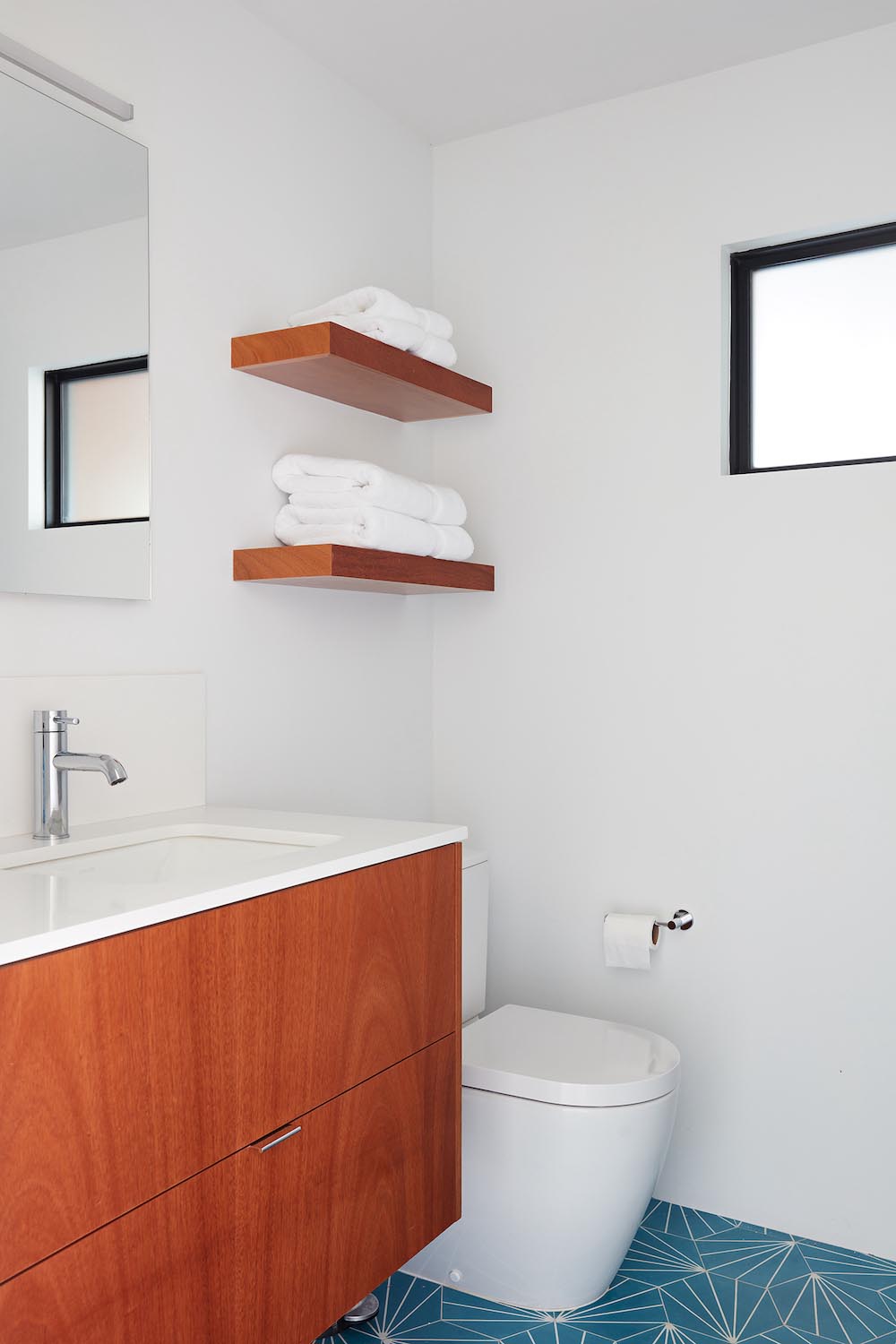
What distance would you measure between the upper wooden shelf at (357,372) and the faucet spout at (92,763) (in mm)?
800

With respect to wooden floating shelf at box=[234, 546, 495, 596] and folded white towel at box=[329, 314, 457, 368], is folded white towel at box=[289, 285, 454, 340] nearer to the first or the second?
folded white towel at box=[329, 314, 457, 368]

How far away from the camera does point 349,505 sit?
80.2 inches

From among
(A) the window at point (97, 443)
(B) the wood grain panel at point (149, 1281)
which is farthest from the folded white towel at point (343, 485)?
(B) the wood grain panel at point (149, 1281)

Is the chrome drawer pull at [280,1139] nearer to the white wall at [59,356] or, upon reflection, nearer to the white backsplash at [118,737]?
the white backsplash at [118,737]

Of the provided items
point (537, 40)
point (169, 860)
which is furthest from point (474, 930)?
point (537, 40)

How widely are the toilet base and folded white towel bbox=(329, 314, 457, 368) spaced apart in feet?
4.50

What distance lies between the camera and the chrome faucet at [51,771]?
5.13 ft

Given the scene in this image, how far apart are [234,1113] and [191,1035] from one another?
4.8 inches

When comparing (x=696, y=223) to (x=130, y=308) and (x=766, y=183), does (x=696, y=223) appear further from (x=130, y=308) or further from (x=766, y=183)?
(x=130, y=308)

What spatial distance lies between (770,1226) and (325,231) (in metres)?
2.20

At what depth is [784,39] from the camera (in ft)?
7.18

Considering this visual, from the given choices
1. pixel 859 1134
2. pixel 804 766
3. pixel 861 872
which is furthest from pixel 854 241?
pixel 859 1134

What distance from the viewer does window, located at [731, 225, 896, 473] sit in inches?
87.8

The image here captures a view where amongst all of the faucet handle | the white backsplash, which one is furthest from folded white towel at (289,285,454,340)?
the faucet handle
